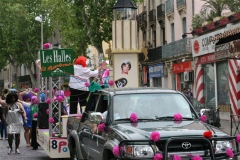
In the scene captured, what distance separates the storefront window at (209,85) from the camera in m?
31.7

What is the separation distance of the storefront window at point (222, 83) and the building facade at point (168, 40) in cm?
474

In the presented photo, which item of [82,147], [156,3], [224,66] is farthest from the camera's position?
[156,3]

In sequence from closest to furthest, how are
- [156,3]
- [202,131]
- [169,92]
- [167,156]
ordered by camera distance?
[167,156] < [202,131] < [169,92] < [156,3]

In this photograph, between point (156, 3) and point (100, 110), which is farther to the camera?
point (156, 3)

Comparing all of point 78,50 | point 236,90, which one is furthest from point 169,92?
point 78,50

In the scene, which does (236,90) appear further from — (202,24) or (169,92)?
(169,92)

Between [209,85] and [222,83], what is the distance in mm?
2082

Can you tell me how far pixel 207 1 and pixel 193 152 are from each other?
23407 mm

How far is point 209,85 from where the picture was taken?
32.3m

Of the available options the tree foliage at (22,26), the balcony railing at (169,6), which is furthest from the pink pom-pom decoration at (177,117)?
the tree foliage at (22,26)

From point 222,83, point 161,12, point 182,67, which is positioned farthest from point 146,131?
point 161,12

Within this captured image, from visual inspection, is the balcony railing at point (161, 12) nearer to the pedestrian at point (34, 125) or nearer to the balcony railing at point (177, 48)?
the balcony railing at point (177, 48)

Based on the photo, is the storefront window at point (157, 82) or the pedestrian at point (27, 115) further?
the storefront window at point (157, 82)

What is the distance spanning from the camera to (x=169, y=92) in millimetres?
9469
